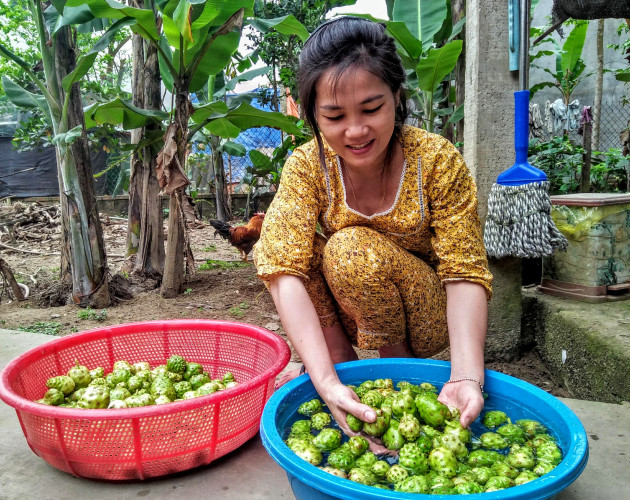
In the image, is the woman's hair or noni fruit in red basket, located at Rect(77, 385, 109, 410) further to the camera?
noni fruit in red basket, located at Rect(77, 385, 109, 410)

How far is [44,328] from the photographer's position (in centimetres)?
341

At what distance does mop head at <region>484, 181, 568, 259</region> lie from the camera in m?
2.45

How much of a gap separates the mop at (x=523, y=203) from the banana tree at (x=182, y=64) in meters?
1.83

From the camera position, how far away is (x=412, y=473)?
131 cm

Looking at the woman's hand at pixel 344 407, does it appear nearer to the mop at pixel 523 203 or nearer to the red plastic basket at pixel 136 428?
the red plastic basket at pixel 136 428

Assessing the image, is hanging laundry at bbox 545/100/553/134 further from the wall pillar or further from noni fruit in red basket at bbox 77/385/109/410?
noni fruit in red basket at bbox 77/385/109/410

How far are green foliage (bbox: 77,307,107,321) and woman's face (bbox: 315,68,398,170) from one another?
2698 mm

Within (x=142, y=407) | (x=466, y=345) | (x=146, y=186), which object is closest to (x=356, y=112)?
(x=466, y=345)

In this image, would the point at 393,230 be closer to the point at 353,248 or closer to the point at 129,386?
the point at 353,248

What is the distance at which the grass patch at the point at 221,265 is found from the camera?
534 centimetres

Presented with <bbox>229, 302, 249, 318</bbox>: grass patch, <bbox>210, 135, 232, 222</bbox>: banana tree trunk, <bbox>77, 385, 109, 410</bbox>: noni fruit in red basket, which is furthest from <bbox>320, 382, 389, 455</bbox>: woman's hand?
<bbox>210, 135, 232, 222</bbox>: banana tree trunk

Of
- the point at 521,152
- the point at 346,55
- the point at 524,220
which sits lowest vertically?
the point at 524,220

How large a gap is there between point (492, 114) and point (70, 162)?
9.52 feet

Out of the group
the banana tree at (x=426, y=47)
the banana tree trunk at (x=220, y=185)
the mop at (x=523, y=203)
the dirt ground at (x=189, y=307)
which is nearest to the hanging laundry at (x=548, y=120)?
the banana tree at (x=426, y=47)
